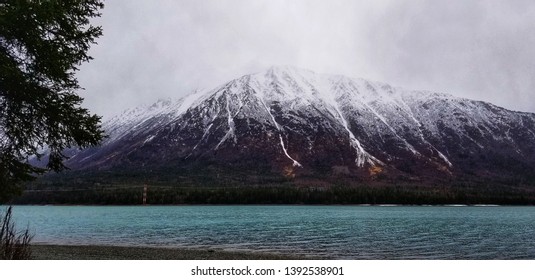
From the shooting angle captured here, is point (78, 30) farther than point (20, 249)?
Yes

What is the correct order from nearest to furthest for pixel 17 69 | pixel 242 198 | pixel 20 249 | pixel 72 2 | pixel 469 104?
pixel 20 249
pixel 17 69
pixel 72 2
pixel 242 198
pixel 469 104

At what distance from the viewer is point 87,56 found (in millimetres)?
10625

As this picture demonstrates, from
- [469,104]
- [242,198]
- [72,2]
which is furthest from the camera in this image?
[469,104]

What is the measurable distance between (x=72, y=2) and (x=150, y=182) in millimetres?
164848

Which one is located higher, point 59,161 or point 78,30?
point 78,30

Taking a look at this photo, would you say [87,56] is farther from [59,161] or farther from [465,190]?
[465,190]

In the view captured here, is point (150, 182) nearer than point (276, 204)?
No

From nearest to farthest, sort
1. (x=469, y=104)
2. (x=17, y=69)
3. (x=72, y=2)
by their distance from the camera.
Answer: (x=17, y=69), (x=72, y=2), (x=469, y=104)

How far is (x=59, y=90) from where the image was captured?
10.2 m

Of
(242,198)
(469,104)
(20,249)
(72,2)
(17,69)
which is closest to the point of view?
(20,249)
